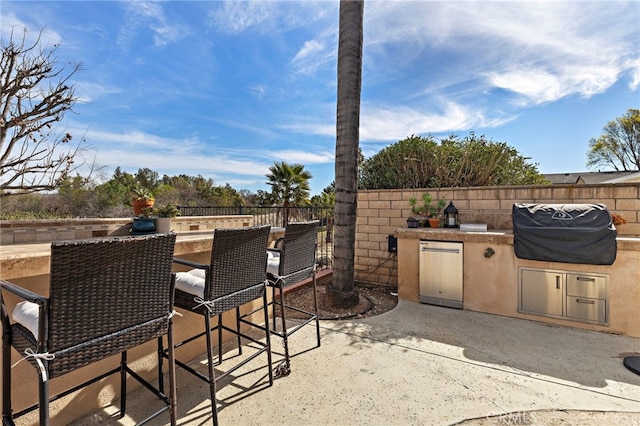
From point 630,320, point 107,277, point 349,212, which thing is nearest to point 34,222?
point 107,277

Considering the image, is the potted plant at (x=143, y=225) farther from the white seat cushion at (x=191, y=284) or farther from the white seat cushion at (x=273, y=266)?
the white seat cushion at (x=273, y=266)

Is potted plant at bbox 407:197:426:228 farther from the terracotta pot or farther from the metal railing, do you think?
the terracotta pot

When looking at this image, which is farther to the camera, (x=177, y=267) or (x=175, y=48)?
(x=175, y=48)

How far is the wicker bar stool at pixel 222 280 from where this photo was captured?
5.92 ft

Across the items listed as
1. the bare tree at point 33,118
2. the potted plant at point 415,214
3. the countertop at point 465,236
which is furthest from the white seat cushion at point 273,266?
the bare tree at point 33,118

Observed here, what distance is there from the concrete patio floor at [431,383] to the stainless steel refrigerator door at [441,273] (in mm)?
728

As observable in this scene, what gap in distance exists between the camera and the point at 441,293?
404 centimetres

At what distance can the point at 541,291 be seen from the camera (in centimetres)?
347

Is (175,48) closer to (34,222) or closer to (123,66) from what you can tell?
(123,66)

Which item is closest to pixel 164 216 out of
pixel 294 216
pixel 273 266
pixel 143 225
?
pixel 143 225

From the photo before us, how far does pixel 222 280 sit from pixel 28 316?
0.89 metres

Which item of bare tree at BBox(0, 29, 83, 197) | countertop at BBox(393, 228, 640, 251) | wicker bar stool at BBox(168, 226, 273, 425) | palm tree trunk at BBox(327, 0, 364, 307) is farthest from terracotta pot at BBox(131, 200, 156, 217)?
bare tree at BBox(0, 29, 83, 197)

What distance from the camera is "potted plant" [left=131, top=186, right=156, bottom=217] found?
9.26 ft

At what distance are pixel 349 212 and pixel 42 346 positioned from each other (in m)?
3.17
